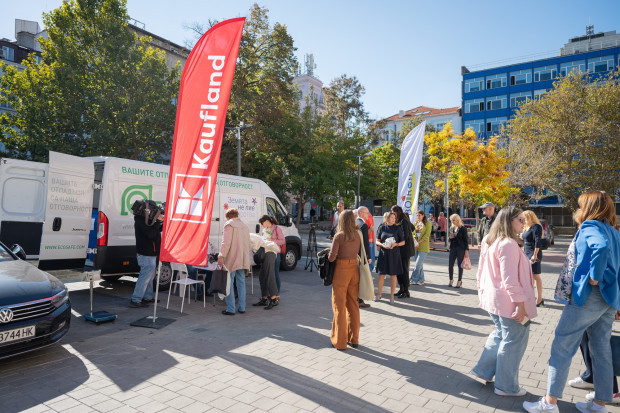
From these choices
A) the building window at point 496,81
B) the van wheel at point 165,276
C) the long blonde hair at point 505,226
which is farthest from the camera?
the building window at point 496,81

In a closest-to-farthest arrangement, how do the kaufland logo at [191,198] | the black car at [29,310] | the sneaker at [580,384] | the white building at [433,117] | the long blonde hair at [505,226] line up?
1. the long blonde hair at [505,226]
2. the sneaker at [580,384]
3. the black car at [29,310]
4. the kaufland logo at [191,198]
5. the white building at [433,117]

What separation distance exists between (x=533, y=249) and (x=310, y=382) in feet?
18.3

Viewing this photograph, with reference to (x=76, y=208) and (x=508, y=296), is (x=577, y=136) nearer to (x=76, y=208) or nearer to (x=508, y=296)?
(x=508, y=296)

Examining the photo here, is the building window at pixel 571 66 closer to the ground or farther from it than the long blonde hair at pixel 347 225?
farther from it

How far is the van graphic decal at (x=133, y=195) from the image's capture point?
27.0ft

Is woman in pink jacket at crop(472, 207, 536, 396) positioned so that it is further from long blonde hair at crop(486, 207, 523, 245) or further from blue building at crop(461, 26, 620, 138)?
blue building at crop(461, 26, 620, 138)

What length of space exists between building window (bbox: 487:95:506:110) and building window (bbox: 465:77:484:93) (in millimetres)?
2284

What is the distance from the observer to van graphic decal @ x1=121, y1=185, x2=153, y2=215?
8.23 m

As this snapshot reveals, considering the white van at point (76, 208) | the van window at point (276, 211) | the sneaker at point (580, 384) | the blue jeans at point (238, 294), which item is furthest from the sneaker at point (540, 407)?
the van window at point (276, 211)

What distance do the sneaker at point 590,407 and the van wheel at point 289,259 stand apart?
8843mm

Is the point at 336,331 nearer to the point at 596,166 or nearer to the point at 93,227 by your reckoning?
the point at 93,227

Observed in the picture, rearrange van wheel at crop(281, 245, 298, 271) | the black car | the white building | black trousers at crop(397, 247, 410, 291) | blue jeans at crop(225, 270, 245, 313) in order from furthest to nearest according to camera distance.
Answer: the white building < van wheel at crop(281, 245, 298, 271) < black trousers at crop(397, 247, 410, 291) < blue jeans at crop(225, 270, 245, 313) < the black car

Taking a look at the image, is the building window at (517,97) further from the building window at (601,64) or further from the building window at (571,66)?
the building window at (601,64)

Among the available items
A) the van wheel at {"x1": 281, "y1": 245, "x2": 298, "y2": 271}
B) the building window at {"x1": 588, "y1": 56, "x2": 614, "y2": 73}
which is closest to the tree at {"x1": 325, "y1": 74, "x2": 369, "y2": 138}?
the building window at {"x1": 588, "y1": 56, "x2": 614, "y2": 73}
